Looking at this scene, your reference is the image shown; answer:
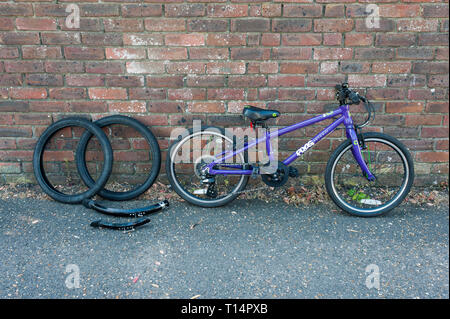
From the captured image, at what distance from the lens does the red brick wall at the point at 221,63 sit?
3301mm

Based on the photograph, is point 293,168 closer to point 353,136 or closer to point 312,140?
point 312,140

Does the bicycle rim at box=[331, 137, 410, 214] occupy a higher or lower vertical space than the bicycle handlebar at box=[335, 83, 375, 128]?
lower

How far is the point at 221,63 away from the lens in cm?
343

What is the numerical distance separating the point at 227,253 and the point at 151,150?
4.49 feet

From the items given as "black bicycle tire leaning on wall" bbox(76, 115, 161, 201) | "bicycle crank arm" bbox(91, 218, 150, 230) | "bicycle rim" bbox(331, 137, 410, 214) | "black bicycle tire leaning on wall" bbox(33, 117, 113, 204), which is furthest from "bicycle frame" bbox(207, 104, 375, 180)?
"black bicycle tire leaning on wall" bbox(33, 117, 113, 204)

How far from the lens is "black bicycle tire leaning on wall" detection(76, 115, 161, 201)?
3.50m

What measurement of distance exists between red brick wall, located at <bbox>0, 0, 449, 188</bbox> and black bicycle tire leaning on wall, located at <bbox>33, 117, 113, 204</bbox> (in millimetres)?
153

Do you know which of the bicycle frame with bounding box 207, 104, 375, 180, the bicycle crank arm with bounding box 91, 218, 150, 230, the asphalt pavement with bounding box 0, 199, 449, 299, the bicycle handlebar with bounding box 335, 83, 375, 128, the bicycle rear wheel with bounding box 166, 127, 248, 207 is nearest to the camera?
the asphalt pavement with bounding box 0, 199, 449, 299

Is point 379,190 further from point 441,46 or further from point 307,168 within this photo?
point 441,46

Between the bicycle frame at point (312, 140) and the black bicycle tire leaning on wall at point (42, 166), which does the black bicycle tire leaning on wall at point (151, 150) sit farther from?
the bicycle frame at point (312, 140)

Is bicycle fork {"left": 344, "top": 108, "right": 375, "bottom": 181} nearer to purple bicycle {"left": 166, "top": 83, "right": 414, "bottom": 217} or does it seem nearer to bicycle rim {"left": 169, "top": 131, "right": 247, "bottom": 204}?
purple bicycle {"left": 166, "top": 83, "right": 414, "bottom": 217}

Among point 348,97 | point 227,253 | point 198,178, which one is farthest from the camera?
point 198,178

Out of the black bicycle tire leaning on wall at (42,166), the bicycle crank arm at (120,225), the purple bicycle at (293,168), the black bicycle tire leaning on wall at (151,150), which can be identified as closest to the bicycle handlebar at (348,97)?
the purple bicycle at (293,168)

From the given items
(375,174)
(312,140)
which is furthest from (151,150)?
(375,174)
